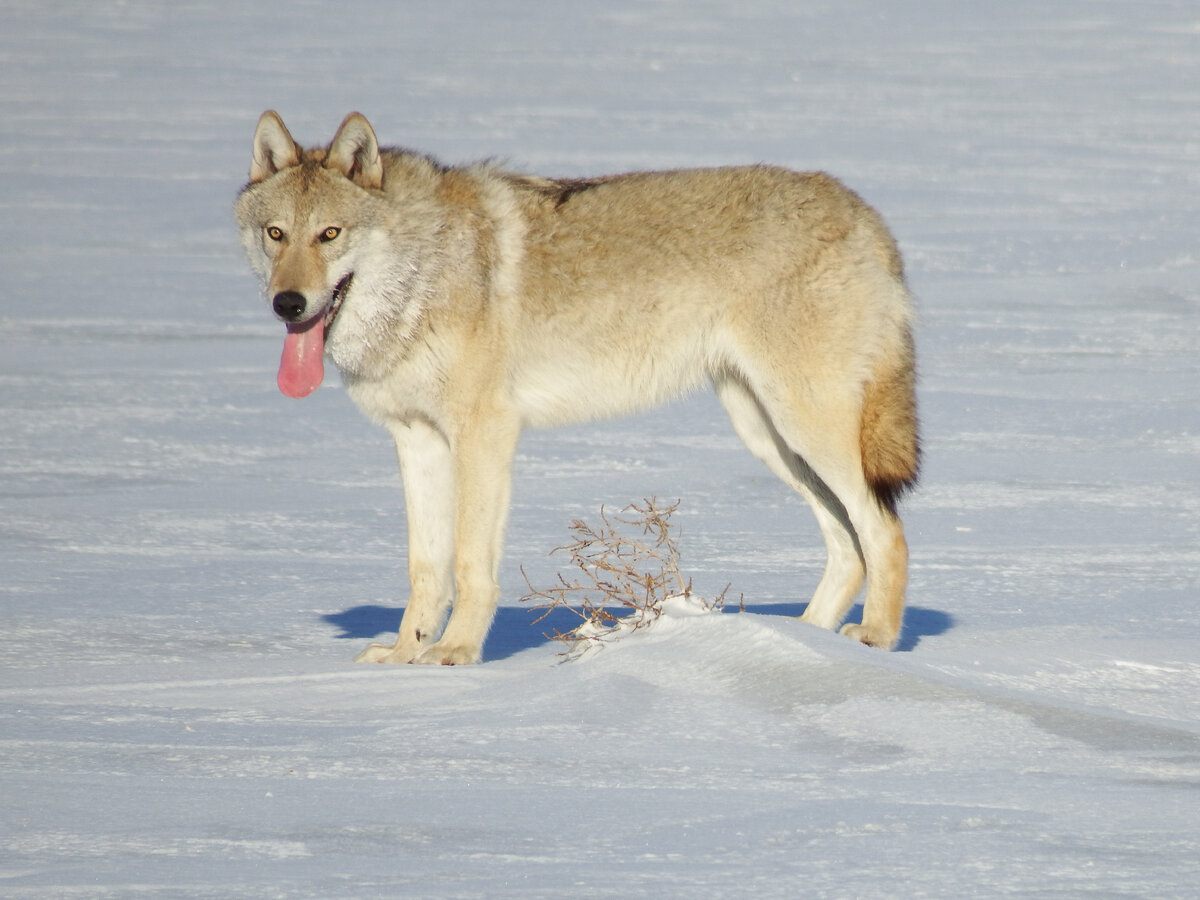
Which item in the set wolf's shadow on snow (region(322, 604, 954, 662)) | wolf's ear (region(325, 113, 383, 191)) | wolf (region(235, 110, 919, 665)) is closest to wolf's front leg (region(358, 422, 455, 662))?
wolf (region(235, 110, 919, 665))

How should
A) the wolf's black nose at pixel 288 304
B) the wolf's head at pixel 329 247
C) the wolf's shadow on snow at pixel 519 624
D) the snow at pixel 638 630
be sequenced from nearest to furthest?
the snow at pixel 638 630 → the wolf's black nose at pixel 288 304 → the wolf's head at pixel 329 247 → the wolf's shadow on snow at pixel 519 624

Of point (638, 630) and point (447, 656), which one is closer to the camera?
point (638, 630)

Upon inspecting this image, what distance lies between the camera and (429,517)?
6.00 m

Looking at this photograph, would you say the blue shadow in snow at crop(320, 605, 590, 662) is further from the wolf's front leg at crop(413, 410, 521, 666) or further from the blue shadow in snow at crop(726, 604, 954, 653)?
the blue shadow in snow at crop(726, 604, 954, 653)

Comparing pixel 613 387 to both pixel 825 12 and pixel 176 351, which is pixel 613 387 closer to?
pixel 176 351

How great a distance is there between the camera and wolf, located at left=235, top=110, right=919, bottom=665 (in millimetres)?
5785

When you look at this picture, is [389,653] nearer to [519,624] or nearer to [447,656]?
[447,656]

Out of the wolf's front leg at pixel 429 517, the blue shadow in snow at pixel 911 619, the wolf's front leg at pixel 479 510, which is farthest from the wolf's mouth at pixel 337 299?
→ the blue shadow in snow at pixel 911 619

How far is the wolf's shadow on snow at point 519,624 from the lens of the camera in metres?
6.06

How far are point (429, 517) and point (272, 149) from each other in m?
1.45

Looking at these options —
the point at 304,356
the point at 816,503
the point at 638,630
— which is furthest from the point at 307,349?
the point at 816,503

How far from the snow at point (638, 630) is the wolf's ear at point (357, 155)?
1659 millimetres

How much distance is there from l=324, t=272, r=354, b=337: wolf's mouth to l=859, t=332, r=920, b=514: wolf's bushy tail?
191cm

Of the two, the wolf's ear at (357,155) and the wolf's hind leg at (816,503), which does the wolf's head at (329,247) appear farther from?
the wolf's hind leg at (816,503)
